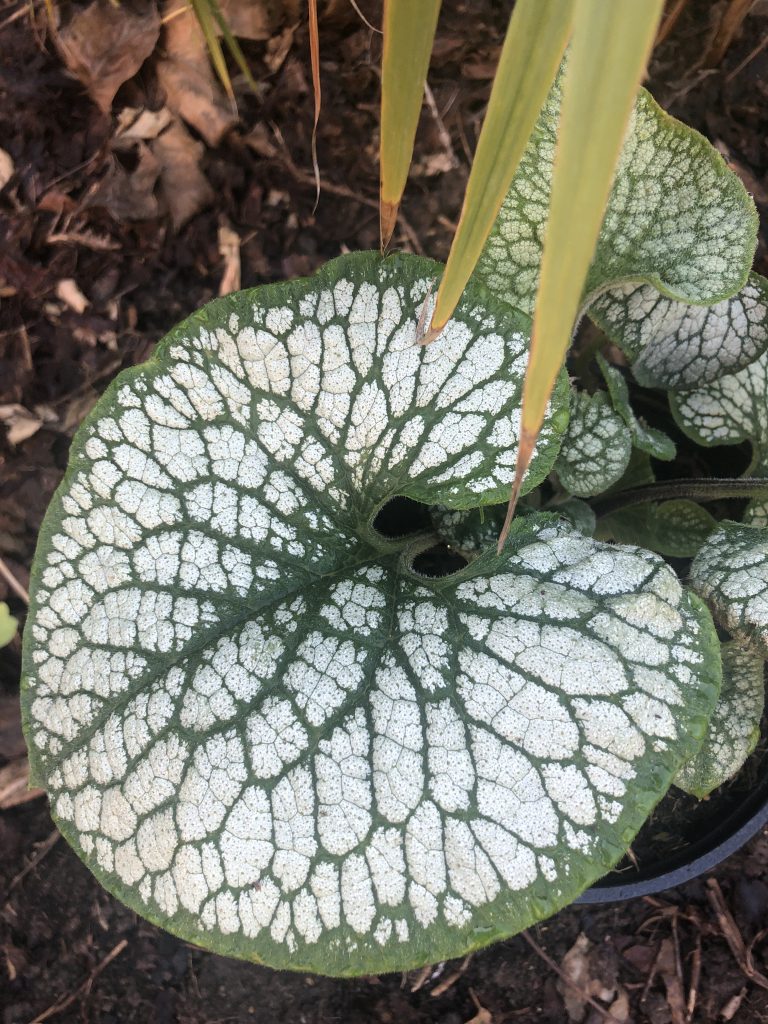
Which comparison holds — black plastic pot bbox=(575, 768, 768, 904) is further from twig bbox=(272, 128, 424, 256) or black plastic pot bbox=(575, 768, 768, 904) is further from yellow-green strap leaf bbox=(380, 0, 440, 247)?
twig bbox=(272, 128, 424, 256)

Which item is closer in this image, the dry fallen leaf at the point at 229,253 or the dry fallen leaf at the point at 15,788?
the dry fallen leaf at the point at 15,788

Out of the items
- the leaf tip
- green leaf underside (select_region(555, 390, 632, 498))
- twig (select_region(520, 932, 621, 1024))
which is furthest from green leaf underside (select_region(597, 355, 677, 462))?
twig (select_region(520, 932, 621, 1024))

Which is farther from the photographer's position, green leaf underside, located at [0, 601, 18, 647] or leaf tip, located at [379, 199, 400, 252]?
green leaf underside, located at [0, 601, 18, 647]

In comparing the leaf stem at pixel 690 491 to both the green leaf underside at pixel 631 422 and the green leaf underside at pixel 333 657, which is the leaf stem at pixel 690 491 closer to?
the green leaf underside at pixel 631 422

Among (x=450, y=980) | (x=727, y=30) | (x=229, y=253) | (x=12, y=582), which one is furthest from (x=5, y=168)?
(x=450, y=980)

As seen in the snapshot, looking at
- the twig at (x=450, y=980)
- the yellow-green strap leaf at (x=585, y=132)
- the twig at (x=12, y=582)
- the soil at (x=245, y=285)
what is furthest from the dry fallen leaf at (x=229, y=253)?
the twig at (x=450, y=980)

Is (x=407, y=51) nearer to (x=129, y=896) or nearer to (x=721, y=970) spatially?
(x=129, y=896)

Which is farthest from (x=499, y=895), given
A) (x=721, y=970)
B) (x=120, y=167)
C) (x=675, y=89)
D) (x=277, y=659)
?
(x=675, y=89)
